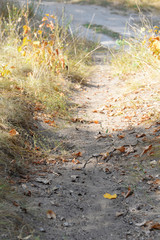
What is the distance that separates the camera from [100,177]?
9.84ft

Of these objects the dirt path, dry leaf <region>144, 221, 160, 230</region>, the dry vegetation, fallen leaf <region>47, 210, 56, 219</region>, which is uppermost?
dry leaf <region>144, 221, 160, 230</region>

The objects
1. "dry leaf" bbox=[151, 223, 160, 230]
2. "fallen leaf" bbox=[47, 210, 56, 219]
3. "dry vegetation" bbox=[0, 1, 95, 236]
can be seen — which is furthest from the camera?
"dry vegetation" bbox=[0, 1, 95, 236]

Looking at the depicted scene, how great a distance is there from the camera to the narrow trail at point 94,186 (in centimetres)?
221

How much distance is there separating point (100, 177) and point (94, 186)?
0.19m

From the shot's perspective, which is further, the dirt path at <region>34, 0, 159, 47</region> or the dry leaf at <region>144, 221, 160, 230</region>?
the dirt path at <region>34, 0, 159, 47</region>

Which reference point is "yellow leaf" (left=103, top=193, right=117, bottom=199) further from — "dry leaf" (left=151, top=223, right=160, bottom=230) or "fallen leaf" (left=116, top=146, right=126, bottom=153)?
"fallen leaf" (left=116, top=146, right=126, bottom=153)

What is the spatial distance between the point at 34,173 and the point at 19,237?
113 centimetres

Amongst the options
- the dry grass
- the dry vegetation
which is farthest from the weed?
the dry vegetation

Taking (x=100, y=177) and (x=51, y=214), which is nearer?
(x=51, y=214)

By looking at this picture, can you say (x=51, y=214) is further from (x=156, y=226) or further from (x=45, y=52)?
(x=45, y=52)

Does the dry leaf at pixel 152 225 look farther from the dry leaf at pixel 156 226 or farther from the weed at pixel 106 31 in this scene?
the weed at pixel 106 31

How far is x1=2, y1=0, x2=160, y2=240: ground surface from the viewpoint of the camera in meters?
2.22

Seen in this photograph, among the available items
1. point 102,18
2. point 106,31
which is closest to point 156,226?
point 106,31

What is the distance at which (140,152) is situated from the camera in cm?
328
